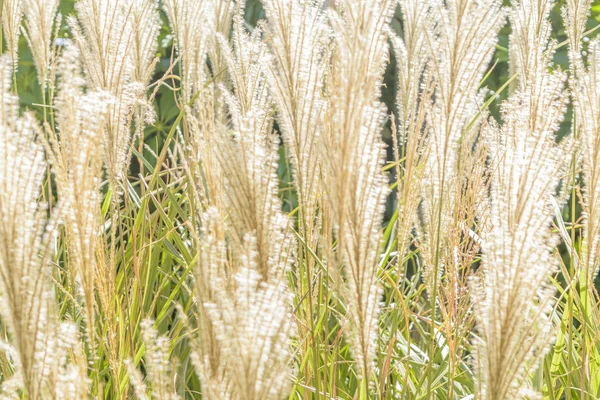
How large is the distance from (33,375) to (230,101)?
0.74 m

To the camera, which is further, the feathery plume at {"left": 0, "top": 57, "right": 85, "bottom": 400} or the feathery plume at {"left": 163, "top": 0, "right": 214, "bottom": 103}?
the feathery plume at {"left": 163, "top": 0, "right": 214, "bottom": 103}

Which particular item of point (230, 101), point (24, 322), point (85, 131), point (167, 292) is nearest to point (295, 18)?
point (230, 101)

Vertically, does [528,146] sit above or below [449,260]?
above

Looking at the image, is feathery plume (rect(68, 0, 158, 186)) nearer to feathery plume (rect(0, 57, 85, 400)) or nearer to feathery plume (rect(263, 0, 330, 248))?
feathery plume (rect(263, 0, 330, 248))

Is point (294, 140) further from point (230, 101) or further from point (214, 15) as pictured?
point (214, 15)

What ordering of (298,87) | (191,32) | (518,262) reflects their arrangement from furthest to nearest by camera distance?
(191,32)
(298,87)
(518,262)

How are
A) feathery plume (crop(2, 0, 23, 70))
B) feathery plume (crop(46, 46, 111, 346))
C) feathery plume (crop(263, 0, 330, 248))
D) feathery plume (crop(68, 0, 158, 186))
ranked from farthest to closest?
feathery plume (crop(2, 0, 23, 70)) → feathery plume (crop(68, 0, 158, 186)) → feathery plume (crop(263, 0, 330, 248)) → feathery plume (crop(46, 46, 111, 346))

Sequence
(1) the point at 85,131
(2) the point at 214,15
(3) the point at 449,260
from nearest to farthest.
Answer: (1) the point at 85,131, (3) the point at 449,260, (2) the point at 214,15

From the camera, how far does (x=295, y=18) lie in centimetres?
159

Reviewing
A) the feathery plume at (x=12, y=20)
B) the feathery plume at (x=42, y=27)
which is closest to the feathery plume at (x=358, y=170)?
the feathery plume at (x=42, y=27)

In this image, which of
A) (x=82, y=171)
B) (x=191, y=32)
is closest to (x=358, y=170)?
(x=82, y=171)

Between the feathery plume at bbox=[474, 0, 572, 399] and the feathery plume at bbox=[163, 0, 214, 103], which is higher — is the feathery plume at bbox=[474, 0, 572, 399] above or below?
below

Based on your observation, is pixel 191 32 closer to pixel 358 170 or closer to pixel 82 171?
pixel 82 171

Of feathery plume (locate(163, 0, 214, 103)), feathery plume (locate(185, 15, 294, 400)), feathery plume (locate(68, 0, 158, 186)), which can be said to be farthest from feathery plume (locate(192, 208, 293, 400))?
feathery plume (locate(163, 0, 214, 103))
